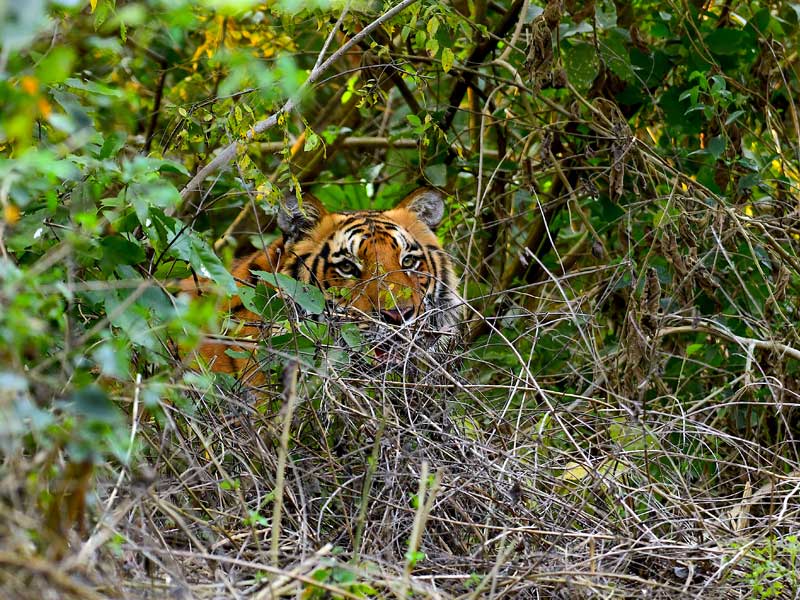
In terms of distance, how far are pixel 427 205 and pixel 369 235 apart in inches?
14.5

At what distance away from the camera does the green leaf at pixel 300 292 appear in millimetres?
3252

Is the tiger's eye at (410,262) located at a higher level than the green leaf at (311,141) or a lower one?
lower

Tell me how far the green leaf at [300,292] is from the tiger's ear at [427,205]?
6.16 ft

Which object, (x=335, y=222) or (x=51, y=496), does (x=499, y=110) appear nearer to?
(x=335, y=222)

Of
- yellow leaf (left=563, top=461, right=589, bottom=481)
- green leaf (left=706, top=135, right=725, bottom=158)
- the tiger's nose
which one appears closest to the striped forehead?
the tiger's nose

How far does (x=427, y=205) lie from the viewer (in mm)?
5191

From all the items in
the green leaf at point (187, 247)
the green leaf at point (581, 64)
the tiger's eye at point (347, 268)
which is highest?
the green leaf at point (187, 247)

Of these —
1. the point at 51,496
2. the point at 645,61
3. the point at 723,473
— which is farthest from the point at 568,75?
the point at 51,496

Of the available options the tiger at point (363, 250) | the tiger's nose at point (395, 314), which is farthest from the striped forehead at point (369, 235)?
the tiger's nose at point (395, 314)

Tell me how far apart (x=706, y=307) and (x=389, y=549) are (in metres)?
2.48

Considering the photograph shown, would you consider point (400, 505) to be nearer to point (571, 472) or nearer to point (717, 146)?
point (571, 472)

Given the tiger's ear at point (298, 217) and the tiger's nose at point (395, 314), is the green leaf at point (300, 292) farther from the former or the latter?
the tiger's ear at point (298, 217)

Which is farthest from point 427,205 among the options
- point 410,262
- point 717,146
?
point 717,146

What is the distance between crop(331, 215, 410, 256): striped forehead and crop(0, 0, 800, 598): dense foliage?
0.34 m
